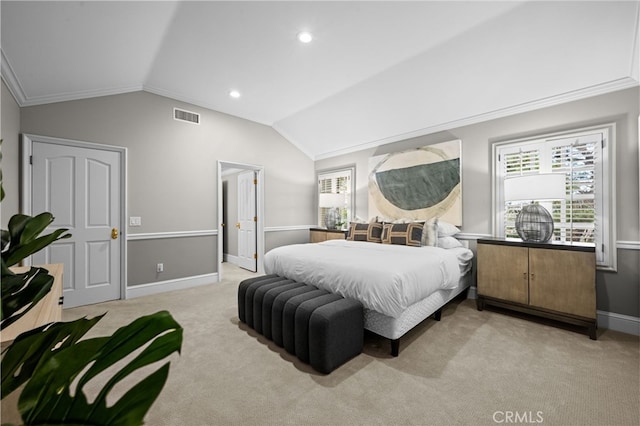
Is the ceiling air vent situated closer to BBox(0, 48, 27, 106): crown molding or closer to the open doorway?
the open doorway

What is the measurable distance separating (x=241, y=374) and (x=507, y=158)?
146 inches

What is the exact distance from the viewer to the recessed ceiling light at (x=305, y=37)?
2.86 metres

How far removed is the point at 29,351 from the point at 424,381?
6.85 ft

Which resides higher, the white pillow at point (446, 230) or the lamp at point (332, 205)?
the lamp at point (332, 205)

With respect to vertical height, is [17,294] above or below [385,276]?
above

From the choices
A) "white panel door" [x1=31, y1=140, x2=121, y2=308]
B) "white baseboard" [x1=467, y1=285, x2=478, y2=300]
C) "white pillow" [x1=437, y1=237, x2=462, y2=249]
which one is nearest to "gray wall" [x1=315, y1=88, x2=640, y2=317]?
"white pillow" [x1=437, y1=237, x2=462, y2=249]

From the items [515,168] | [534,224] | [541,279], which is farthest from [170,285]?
[515,168]

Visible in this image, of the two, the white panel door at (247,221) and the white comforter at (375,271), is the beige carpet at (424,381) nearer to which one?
the white comforter at (375,271)

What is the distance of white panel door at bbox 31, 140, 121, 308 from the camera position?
3.26 metres

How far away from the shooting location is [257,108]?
4.58 metres

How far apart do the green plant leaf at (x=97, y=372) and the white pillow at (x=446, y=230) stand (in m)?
3.70

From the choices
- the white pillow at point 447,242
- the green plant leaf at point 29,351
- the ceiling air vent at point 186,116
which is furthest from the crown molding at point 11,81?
the white pillow at point 447,242

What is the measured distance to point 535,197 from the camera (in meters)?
2.87

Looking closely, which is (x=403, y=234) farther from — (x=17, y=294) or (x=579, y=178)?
(x=17, y=294)
